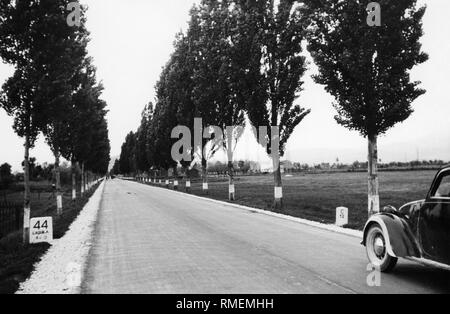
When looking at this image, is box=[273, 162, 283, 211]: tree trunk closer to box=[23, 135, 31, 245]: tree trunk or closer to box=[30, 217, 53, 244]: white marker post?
box=[30, 217, 53, 244]: white marker post

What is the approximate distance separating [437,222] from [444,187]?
0.57 m

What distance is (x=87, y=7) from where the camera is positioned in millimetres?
18703

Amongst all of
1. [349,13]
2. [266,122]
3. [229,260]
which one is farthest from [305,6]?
[229,260]

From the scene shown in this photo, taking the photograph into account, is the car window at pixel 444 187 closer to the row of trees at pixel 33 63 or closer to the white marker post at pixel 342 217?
the white marker post at pixel 342 217

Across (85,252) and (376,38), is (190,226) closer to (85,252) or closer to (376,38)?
(85,252)

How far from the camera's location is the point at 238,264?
290 inches

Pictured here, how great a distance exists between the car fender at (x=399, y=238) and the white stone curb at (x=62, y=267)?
4650mm

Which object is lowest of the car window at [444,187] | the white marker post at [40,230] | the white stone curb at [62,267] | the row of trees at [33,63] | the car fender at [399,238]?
the white stone curb at [62,267]

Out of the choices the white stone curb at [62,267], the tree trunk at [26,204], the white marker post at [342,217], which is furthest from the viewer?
the white marker post at [342,217]

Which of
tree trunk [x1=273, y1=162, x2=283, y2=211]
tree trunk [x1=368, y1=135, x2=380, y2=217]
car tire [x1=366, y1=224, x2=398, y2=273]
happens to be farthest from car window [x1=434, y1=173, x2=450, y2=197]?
tree trunk [x1=273, y1=162, x2=283, y2=211]

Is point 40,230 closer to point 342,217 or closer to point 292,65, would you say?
point 342,217

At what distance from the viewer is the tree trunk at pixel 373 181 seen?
1360 cm

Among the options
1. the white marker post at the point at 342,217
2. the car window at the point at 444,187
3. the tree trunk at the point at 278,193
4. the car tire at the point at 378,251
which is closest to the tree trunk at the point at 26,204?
the car tire at the point at 378,251

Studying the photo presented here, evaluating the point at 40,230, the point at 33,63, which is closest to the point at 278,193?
the point at 40,230
